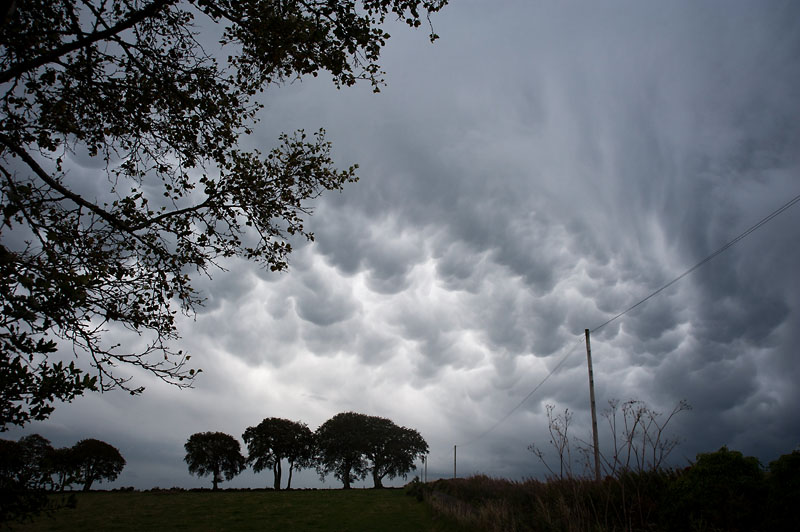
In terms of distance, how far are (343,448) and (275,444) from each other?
12.9m

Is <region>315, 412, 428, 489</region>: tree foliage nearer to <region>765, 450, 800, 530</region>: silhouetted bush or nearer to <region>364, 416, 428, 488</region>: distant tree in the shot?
<region>364, 416, 428, 488</region>: distant tree

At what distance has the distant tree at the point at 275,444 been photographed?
68.6m

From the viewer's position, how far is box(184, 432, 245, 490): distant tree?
213 ft

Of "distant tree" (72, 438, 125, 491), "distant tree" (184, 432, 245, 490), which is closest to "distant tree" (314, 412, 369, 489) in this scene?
Result: "distant tree" (184, 432, 245, 490)

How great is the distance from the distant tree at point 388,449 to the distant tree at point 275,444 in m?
12.7

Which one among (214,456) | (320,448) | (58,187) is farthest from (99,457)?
(58,187)

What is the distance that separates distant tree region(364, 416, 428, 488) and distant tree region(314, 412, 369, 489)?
1.54 metres

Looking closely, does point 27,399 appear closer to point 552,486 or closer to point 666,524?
point 666,524

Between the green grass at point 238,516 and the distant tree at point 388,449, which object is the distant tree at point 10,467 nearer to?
the green grass at point 238,516

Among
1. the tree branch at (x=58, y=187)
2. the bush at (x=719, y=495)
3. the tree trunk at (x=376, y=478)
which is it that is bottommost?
the tree trunk at (x=376, y=478)

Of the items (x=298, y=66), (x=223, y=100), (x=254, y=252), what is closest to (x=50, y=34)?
(x=223, y=100)

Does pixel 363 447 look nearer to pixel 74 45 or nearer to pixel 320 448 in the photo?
pixel 320 448

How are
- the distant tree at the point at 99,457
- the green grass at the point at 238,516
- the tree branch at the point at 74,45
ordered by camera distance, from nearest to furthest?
the tree branch at the point at 74,45 → the green grass at the point at 238,516 → the distant tree at the point at 99,457

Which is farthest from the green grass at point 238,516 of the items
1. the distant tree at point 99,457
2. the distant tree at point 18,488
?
the distant tree at point 99,457
